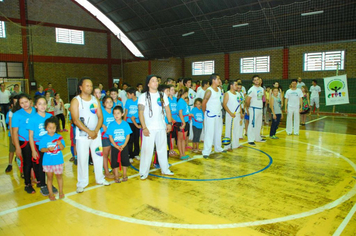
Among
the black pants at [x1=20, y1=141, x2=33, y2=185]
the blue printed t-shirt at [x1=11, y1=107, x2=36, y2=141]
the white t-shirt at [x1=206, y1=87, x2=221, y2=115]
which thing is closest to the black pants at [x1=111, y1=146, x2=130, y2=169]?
the black pants at [x1=20, y1=141, x2=33, y2=185]

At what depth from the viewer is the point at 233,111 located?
725 cm

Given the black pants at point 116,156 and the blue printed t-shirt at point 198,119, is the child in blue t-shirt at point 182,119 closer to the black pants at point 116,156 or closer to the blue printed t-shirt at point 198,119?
the blue printed t-shirt at point 198,119

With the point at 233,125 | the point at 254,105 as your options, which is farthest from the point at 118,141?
the point at 254,105

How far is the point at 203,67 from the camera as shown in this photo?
79.3ft

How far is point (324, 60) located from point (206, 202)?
17.0 metres

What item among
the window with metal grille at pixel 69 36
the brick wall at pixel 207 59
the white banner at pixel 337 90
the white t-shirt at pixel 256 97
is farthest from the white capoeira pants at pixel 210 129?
the window with metal grille at pixel 69 36

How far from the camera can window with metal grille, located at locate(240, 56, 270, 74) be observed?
20062 millimetres

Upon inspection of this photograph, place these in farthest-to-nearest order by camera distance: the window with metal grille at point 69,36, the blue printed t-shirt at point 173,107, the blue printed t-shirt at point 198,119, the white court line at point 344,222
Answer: the window with metal grille at point 69,36
the blue printed t-shirt at point 198,119
the blue printed t-shirt at point 173,107
the white court line at point 344,222

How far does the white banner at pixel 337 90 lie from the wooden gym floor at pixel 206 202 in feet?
26.7

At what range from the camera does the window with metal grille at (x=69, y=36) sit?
22.0 meters

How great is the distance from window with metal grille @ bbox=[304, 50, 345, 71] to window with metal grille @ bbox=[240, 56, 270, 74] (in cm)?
274

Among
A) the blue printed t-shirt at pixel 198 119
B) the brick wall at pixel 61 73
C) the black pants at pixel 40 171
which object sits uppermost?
the brick wall at pixel 61 73

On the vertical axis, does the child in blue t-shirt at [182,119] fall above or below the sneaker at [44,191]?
above

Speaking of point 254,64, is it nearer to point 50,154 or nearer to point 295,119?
point 295,119
